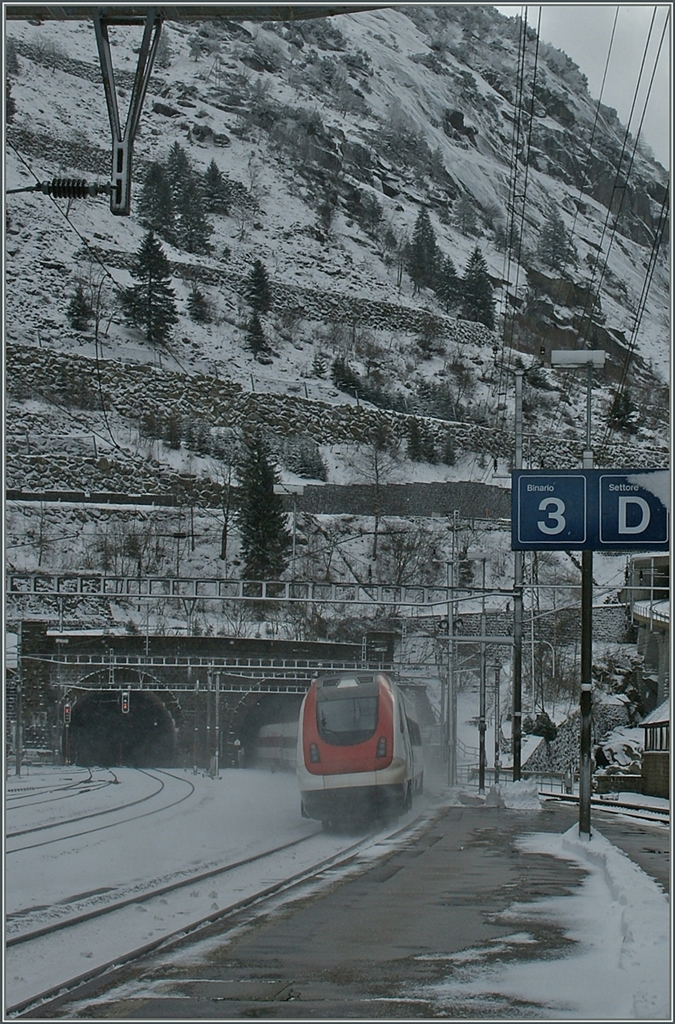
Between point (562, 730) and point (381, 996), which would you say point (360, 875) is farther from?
point (562, 730)

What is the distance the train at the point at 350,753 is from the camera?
747 inches

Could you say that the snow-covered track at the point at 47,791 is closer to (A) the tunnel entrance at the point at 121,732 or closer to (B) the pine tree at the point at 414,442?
(A) the tunnel entrance at the point at 121,732

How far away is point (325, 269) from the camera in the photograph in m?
114

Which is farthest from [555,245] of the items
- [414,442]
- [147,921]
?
[147,921]

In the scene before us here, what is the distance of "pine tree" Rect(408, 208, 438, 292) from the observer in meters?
116

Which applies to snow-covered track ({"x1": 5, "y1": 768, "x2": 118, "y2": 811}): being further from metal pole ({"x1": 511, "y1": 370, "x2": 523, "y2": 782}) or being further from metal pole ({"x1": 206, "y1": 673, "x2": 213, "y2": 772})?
metal pole ({"x1": 511, "y1": 370, "x2": 523, "y2": 782})

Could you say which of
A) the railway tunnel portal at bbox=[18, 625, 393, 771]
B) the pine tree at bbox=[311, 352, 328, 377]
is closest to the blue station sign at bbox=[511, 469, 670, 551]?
the railway tunnel portal at bbox=[18, 625, 393, 771]

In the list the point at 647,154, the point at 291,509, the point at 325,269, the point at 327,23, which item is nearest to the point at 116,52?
the point at 327,23

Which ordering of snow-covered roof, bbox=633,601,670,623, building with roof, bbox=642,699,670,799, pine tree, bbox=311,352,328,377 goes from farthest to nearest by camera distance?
pine tree, bbox=311,352,328,377 < snow-covered roof, bbox=633,601,670,623 < building with roof, bbox=642,699,670,799

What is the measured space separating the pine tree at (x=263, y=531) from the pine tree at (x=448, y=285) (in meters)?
55.1

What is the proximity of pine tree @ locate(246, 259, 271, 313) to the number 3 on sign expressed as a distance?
8830 cm

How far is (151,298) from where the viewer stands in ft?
301

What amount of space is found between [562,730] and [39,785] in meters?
24.1

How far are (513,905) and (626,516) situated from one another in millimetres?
5298
